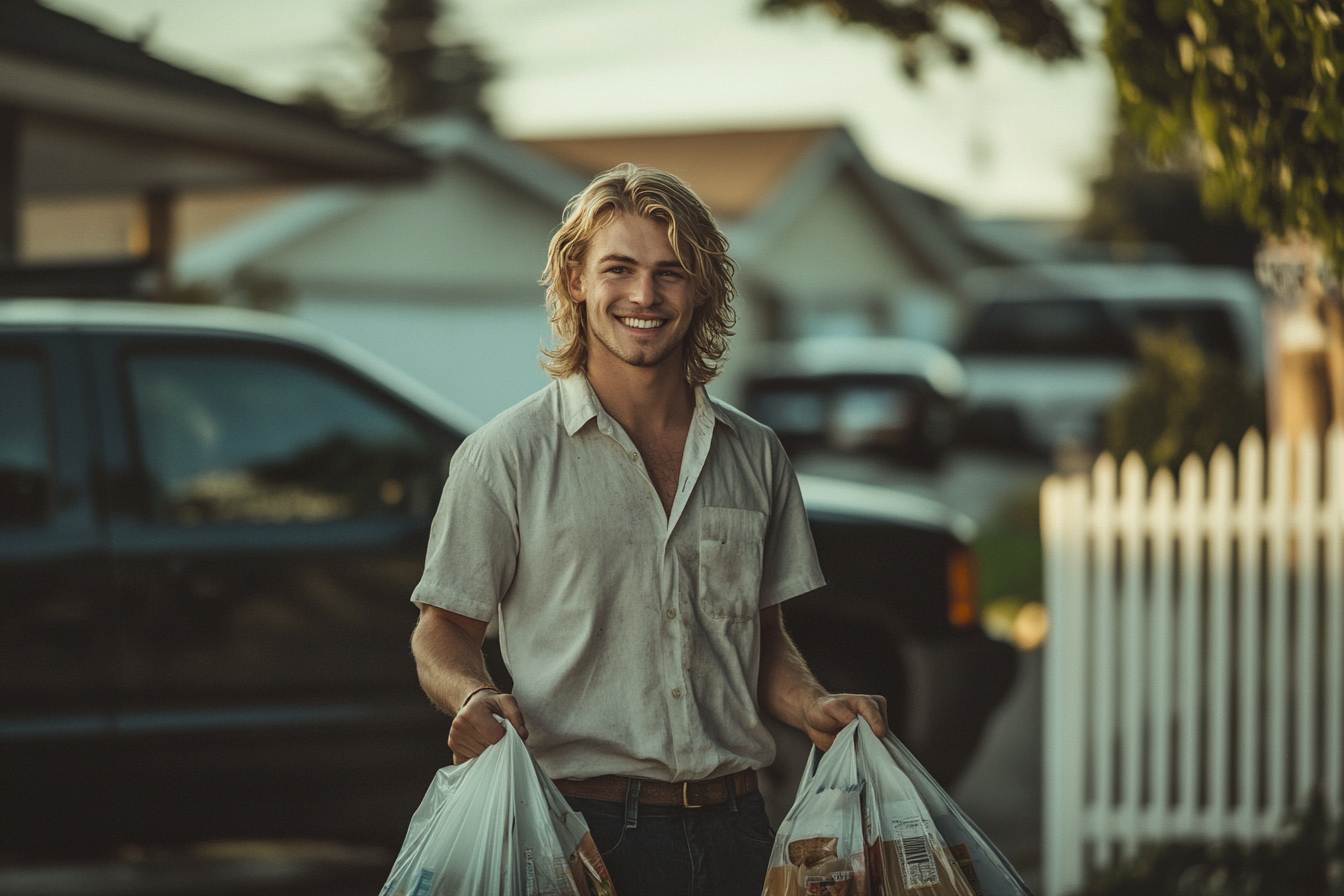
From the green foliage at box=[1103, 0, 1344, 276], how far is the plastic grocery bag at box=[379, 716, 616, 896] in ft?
7.15

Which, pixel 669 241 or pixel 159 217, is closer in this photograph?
pixel 669 241

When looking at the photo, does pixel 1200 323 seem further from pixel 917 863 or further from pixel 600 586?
pixel 600 586

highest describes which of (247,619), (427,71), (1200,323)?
(427,71)

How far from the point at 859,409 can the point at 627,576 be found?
14.9 meters

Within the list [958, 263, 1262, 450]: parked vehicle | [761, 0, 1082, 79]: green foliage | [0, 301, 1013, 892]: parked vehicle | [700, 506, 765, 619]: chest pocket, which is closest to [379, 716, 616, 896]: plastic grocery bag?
[700, 506, 765, 619]: chest pocket

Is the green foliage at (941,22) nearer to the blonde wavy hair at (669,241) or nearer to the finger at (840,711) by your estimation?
the blonde wavy hair at (669,241)

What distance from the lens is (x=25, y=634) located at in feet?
14.3

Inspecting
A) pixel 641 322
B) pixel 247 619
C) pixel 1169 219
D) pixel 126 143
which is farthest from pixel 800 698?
pixel 1169 219

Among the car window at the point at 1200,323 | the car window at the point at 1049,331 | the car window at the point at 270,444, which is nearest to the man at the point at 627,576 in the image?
the car window at the point at 270,444

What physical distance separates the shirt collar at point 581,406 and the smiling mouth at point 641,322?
0.13 metres

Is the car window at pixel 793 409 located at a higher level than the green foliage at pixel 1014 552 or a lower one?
higher

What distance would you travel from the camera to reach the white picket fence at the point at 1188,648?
514 cm

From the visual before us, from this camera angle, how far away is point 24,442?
453 centimetres

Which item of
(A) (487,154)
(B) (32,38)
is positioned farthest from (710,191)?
(B) (32,38)
